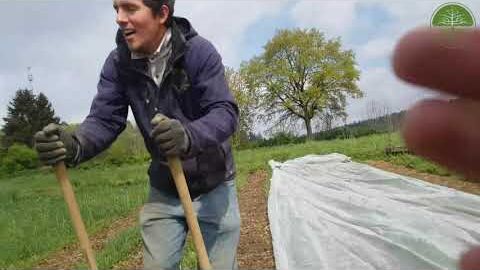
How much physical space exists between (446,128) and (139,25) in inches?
74.0

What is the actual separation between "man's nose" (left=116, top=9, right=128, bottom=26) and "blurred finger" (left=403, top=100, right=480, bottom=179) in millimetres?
1836

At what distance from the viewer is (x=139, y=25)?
209 cm

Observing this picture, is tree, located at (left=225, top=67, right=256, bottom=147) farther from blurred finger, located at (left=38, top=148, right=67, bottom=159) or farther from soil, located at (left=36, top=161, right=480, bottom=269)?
blurred finger, located at (left=38, top=148, right=67, bottom=159)

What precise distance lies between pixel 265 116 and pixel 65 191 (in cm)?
4113

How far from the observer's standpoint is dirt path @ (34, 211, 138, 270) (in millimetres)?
6440

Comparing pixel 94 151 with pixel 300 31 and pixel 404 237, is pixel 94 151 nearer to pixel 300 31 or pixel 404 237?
pixel 404 237

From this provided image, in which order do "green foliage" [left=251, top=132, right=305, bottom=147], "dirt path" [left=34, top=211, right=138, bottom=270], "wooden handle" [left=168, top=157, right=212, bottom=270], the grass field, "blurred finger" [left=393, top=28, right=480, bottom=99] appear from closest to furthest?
"blurred finger" [left=393, top=28, right=480, bottom=99]
"wooden handle" [left=168, top=157, right=212, bottom=270]
the grass field
"dirt path" [left=34, top=211, right=138, bottom=270]
"green foliage" [left=251, top=132, right=305, bottom=147]

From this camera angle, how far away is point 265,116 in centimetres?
4288

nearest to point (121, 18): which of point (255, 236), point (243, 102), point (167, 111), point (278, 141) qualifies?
point (167, 111)

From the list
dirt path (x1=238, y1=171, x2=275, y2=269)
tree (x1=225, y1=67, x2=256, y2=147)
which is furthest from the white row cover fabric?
tree (x1=225, y1=67, x2=256, y2=147)

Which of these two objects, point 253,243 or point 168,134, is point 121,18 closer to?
point 168,134

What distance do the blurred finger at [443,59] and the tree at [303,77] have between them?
4170cm

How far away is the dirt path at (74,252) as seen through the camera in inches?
254

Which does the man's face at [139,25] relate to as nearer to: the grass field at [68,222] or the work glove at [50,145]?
the work glove at [50,145]
